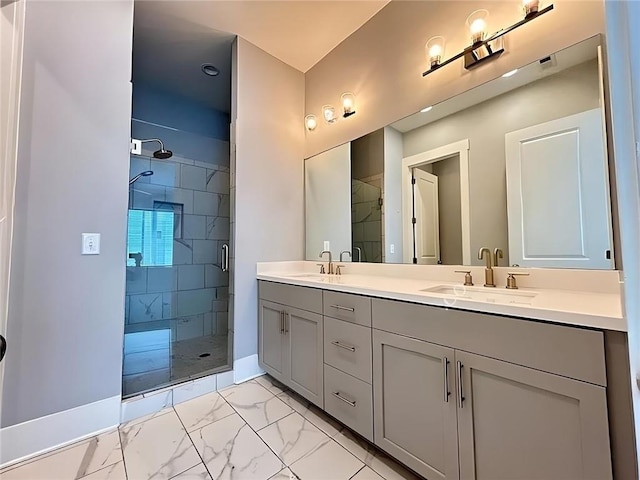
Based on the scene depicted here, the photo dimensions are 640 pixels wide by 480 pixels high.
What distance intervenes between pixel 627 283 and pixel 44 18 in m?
2.54

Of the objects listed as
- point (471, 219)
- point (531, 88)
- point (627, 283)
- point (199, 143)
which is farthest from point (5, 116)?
point (199, 143)

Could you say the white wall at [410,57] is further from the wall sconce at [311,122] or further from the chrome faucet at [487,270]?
the chrome faucet at [487,270]

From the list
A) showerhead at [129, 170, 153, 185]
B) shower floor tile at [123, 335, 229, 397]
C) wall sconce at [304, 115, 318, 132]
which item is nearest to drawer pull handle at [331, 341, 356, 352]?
shower floor tile at [123, 335, 229, 397]

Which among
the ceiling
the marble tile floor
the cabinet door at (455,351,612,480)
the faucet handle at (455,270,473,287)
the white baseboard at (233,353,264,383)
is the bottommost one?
the marble tile floor

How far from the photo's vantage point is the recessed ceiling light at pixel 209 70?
2.76 metres

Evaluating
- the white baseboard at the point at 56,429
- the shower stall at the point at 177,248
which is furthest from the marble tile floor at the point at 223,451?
the shower stall at the point at 177,248

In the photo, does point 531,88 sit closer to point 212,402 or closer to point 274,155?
point 274,155

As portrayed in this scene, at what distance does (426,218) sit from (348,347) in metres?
0.96

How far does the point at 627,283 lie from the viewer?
17.3 inches

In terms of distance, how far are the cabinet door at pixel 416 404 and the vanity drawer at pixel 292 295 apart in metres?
0.46

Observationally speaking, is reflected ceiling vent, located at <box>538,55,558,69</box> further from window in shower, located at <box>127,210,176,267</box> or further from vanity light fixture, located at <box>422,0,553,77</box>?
window in shower, located at <box>127,210,176,267</box>

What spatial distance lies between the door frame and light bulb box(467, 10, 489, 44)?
537mm

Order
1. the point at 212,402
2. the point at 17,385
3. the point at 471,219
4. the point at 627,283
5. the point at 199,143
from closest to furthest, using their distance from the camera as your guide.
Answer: the point at 627,283, the point at 17,385, the point at 471,219, the point at 212,402, the point at 199,143

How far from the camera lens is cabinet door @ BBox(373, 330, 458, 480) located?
3.50ft
